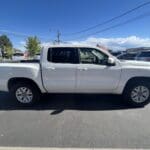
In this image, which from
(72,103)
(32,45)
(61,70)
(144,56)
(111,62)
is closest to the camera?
(111,62)

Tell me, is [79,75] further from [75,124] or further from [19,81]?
[19,81]

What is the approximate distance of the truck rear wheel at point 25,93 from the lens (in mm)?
5762

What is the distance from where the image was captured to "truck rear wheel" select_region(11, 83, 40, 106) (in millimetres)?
5762

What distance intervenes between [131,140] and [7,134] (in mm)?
2489

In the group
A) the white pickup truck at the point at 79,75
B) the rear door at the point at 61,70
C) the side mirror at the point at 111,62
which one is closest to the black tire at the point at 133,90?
the white pickup truck at the point at 79,75

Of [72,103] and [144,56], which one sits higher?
[144,56]

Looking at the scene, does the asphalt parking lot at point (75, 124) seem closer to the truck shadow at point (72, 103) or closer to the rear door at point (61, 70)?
the truck shadow at point (72, 103)

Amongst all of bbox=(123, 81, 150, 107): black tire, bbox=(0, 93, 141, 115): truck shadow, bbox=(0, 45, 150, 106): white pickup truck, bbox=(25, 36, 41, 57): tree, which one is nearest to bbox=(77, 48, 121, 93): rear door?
bbox=(0, 45, 150, 106): white pickup truck

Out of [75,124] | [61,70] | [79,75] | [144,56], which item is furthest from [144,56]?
[75,124]

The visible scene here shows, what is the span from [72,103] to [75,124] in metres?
1.61

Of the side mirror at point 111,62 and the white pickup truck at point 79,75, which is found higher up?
the side mirror at point 111,62

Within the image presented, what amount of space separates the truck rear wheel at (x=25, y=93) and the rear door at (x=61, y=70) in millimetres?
423

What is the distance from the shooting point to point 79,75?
Answer: 5586 millimetres

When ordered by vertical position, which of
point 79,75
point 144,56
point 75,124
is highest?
point 144,56
